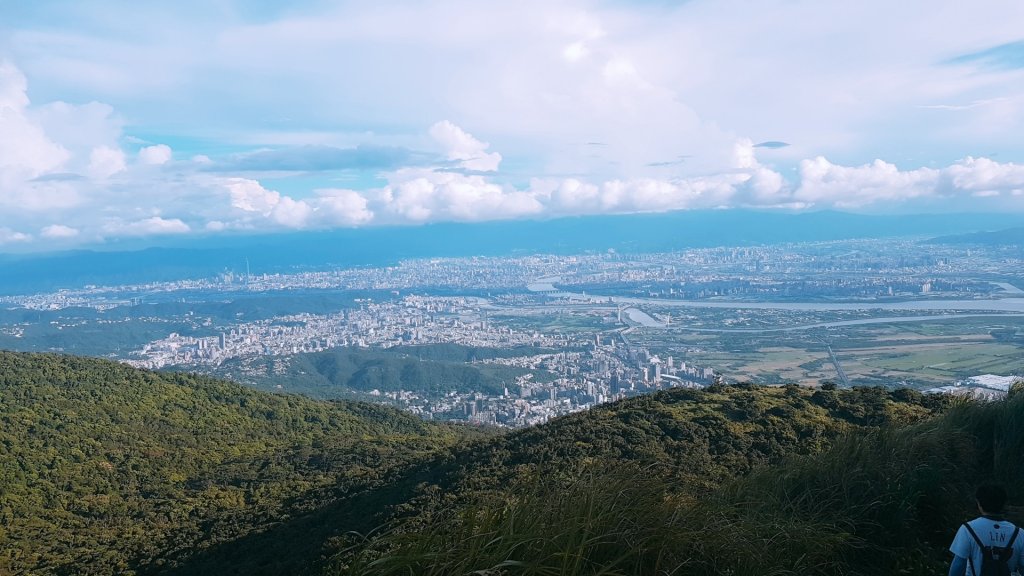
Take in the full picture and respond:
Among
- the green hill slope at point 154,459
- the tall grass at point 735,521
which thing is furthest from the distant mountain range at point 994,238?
the tall grass at point 735,521

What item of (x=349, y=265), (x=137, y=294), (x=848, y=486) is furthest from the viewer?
(x=349, y=265)

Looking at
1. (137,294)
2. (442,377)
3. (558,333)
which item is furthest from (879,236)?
(137,294)

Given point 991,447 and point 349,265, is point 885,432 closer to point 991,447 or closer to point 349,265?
point 991,447

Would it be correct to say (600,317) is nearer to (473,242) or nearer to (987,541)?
(987,541)

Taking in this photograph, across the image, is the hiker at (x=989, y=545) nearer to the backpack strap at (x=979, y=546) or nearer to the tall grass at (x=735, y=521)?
the backpack strap at (x=979, y=546)

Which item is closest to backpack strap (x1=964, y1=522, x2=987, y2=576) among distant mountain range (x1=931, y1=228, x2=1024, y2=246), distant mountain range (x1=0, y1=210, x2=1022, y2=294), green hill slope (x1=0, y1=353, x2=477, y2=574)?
Result: green hill slope (x1=0, y1=353, x2=477, y2=574)
